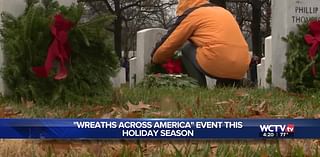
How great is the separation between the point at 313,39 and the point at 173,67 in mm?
3676

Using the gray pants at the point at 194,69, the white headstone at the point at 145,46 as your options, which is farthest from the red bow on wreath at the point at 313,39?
the white headstone at the point at 145,46

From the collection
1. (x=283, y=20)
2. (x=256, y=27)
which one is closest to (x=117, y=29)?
(x=256, y=27)

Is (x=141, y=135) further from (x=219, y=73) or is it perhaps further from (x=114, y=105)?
(x=219, y=73)

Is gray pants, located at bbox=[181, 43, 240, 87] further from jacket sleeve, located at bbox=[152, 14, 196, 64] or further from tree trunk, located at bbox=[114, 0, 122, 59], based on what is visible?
tree trunk, located at bbox=[114, 0, 122, 59]

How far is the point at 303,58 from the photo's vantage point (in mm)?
6934

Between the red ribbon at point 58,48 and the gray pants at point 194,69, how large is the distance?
3638 mm

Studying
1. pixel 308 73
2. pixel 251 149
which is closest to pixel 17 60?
pixel 251 149

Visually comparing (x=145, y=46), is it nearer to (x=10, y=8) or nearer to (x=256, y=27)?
(x=10, y=8)

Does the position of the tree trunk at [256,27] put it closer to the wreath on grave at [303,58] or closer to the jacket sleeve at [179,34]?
the jacket sleeve at [179,34]

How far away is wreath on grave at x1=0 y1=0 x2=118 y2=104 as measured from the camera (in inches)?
186

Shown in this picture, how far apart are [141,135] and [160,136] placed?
0.08 m

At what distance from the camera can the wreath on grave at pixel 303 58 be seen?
6801mm

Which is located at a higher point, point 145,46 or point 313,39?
point 313,39

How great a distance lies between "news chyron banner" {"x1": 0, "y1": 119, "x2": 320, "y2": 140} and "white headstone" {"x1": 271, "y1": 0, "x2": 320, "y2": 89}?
→ 16.0 ft
